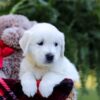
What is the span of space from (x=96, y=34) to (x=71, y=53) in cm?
36

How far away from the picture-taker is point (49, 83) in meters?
1.86

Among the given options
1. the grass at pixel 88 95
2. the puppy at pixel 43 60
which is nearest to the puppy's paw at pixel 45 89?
the puppy at pixel 43 60

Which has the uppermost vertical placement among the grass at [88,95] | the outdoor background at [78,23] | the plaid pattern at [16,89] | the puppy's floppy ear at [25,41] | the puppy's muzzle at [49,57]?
the puppy's floppy ear at [25,41]

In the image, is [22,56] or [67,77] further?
[22,56]

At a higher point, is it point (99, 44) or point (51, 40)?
point (51, 40)

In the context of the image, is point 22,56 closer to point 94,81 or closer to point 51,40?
point 51,40

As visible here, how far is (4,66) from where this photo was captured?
6.72 ft

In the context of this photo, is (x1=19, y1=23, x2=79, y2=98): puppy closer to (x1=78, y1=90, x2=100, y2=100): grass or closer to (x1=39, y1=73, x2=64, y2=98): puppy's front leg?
(x1=39, y1=73, x2=64, y2=98): puppy's front leg

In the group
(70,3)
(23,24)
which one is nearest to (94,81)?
(70,3)

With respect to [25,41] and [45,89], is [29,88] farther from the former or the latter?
[25,41]

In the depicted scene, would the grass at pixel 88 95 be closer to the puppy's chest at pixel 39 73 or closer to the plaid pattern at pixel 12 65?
the plaid pattern at pixel 12 65

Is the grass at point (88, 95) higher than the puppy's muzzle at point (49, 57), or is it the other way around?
the puppy's muzzle at point (49, 57)

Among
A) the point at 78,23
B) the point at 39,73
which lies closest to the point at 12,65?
the point at 39,73

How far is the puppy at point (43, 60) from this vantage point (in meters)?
1.85
